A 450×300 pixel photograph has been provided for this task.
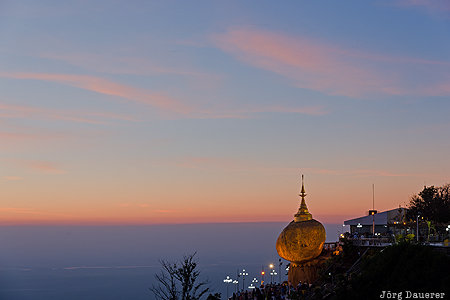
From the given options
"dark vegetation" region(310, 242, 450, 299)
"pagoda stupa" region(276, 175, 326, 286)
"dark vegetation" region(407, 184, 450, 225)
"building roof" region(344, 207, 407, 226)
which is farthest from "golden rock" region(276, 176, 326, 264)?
"dark vegetation" region(407, 184, 450, 225)

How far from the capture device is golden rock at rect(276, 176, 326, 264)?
39125 millimetres

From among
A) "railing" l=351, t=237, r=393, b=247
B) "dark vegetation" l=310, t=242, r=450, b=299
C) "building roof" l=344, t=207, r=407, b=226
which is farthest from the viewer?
"building roof" l=344, t=207, r=407, b=226

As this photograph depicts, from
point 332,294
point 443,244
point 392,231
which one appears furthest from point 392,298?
point 392,231

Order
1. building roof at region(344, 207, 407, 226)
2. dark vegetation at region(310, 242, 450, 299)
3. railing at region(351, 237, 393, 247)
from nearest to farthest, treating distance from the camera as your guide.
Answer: dark vegetation at region(310, 242, 450, 299) → railing at region(351, 237, 393, 247) → building roof at region(344, 207, 407, 226)

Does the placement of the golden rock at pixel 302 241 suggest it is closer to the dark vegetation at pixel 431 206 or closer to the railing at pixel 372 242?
the railing at pixel 372 242

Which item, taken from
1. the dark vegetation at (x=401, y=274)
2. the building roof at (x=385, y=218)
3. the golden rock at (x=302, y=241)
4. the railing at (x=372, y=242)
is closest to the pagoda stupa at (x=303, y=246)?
the golden rock at (x=302, y=241)

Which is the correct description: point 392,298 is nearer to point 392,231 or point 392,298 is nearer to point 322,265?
point 322,265

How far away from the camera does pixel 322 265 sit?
39.3m

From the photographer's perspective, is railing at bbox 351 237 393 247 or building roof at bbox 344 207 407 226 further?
building roof at bbox 344 207 407 226

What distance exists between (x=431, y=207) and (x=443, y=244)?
946 inches

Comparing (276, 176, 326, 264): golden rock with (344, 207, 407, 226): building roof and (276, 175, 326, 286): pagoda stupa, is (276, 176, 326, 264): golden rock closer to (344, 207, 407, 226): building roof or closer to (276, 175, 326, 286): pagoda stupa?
(276, 175, 326, 286): pagoda stupa

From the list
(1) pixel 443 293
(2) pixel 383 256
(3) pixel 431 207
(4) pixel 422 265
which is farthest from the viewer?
(3) pixel 431 207

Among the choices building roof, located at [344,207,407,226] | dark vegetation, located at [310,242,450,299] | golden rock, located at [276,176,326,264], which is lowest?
dark vegetation, located at [310,242,450,299]

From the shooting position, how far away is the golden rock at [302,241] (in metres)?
39.1
